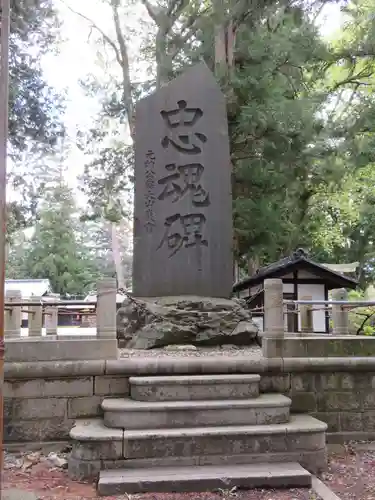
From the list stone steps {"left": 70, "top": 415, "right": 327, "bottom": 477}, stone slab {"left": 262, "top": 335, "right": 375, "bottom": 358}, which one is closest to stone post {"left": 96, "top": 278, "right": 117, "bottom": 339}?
stone steps {"left": 70, "top": 415, "right": 327, "bottom": 477}

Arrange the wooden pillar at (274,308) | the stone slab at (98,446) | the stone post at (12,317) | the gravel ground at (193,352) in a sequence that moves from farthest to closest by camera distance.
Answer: the stone post at (12,317) → the gravel ground at (193,352) → the wooden pillar at (274,308) → the stone slab at (98,446)

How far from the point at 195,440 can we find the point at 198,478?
0.39m

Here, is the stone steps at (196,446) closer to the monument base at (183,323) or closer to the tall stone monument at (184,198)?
the monument base at (183,323)

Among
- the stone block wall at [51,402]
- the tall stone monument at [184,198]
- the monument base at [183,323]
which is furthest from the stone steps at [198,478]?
the tall stone monument at [184,198]

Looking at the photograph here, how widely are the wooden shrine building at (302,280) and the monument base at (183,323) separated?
3.96 metres

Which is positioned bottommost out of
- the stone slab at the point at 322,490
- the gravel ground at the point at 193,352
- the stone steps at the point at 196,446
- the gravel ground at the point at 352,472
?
the gravel ground at the point at 352,472

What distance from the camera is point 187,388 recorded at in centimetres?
480

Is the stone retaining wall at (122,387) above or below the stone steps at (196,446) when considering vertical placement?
above

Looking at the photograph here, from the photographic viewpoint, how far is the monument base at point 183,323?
6.50 m

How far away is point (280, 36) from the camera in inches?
388

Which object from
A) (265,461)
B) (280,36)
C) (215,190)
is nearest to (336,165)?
(280,36)

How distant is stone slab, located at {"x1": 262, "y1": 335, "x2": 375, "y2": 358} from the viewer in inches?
208

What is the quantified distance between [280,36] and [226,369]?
733 centimetres

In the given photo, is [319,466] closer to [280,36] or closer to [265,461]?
[265,461]
